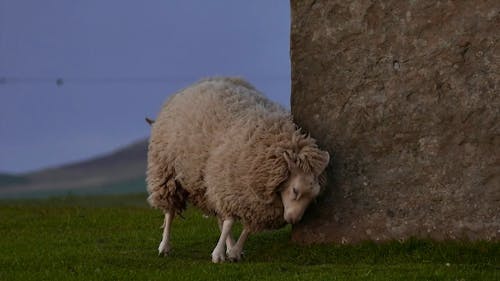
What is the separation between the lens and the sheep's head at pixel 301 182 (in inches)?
557

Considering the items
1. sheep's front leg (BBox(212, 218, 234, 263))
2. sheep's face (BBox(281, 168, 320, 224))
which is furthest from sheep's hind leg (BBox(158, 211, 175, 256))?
sheep's face (BBox(281, 168, 320, 224))

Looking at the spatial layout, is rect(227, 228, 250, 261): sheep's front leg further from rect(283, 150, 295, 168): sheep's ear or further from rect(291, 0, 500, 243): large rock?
rect(283, 150, 295, 168): sheep's ear

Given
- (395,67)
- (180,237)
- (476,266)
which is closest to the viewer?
(476,266)

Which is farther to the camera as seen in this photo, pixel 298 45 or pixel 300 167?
pixel 298 45

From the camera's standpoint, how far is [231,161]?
14.5 meters

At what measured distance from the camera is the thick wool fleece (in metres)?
14.3

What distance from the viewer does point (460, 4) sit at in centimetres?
1436

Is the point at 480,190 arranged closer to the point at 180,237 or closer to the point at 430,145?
the point at 430,145

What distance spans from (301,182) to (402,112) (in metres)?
1.50

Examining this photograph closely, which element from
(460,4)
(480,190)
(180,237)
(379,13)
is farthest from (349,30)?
→ (180,237)

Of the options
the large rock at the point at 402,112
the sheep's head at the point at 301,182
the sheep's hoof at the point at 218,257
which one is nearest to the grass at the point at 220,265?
the sheep's hoof at the point at 218,257

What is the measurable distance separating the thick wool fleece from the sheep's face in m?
0.09

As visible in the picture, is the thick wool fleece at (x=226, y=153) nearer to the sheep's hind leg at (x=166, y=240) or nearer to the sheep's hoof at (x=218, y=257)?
the sheep's hind leg at (x=166, y=240)

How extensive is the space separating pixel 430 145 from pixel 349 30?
168 cm
